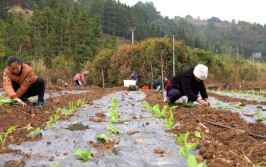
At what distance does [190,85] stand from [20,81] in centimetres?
285

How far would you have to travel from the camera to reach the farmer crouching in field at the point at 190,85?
542 centimetres

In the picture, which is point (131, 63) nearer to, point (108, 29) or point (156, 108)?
point (156, 108)

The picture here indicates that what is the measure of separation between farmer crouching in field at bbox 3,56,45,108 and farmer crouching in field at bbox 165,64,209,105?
233 cm

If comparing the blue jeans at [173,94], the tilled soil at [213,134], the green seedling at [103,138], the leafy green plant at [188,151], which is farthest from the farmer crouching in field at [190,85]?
the green seedling at [103,138]

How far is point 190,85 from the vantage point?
5758 millimetres

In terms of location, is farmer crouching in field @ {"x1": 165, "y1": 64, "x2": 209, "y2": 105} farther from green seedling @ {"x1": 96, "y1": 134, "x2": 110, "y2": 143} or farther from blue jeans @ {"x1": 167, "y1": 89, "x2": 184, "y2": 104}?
green seedling @ {"x1": 96, "y1": 134, "x2": 110, "y2": 143}

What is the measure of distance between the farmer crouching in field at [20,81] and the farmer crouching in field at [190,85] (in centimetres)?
233

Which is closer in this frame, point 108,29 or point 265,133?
point 265,133

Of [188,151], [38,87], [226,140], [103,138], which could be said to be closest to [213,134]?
[226,140]

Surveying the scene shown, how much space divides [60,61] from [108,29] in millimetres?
45866

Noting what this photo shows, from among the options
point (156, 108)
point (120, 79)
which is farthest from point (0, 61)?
point (156, 108)

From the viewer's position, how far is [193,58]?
768 inches

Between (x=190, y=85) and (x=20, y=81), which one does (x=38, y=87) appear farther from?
(x=190, y=85)

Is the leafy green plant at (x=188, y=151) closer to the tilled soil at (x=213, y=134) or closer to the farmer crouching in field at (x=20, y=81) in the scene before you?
the tilled soil at (x=213, y=134)
